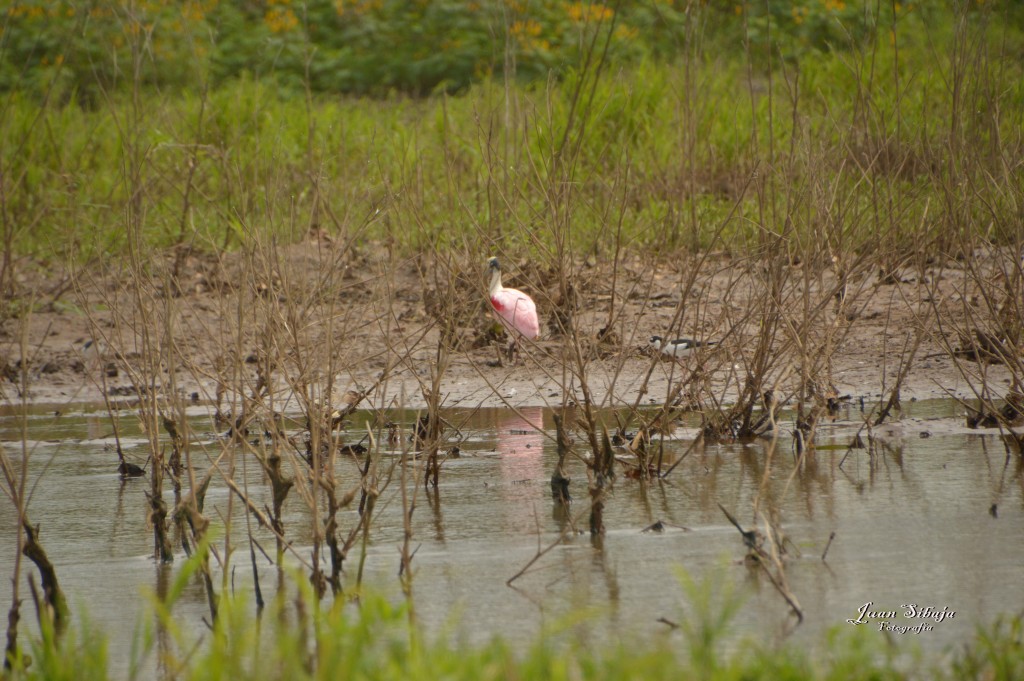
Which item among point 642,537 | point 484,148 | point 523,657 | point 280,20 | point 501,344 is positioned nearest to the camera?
point 523,657

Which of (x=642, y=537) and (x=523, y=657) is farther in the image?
(x=642, y=537)

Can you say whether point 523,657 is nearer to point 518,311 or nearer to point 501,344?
point 518,311

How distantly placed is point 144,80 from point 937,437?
38.5 feet

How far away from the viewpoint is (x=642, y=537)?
14.7ft

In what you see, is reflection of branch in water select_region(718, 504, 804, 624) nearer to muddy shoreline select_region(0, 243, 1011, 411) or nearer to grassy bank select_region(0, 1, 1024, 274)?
muddy shoreline select_region(0, 243, 1011, 411)

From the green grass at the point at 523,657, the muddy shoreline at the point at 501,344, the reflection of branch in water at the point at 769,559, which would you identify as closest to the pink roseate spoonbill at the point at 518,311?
the muddy shoreline at the point at 501,344

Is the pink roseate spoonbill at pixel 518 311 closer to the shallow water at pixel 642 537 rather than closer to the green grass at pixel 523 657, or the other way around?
the shallow water at pixel 642 537

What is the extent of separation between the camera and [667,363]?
807cm

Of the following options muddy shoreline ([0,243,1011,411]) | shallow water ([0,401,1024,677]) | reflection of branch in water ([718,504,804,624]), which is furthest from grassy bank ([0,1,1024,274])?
reflection of branch in water ([718,504,804,624])

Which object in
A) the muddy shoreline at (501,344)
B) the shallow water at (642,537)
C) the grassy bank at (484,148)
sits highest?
the grassy bank at (484,148)

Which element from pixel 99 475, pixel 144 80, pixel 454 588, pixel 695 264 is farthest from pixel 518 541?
pixel 144 80

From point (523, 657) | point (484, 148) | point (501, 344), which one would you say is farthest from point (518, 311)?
point (523, 657)

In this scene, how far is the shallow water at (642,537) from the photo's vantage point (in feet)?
12.1

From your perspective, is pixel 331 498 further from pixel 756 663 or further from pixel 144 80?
pixel 144 80
